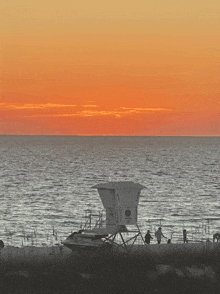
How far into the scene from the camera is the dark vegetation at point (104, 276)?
28.8m

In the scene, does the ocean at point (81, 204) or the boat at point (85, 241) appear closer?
the boat at point (85, 241)

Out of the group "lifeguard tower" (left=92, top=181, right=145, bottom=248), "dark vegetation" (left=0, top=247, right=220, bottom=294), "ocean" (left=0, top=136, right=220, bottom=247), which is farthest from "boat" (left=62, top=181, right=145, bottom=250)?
"ocean" (left=0, top=136, right=220, bottom=247)

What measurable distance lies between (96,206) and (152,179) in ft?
160

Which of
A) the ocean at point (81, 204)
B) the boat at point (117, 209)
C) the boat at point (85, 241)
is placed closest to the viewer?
the boat at point (85, 241)

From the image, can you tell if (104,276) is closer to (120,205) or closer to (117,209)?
(117,209)

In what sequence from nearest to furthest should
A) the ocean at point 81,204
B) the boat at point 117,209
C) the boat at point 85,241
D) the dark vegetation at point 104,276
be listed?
the dark vegetation at point 104,276
the boat at point 85,241
the boat at point 117,209
the ocean at point 81,204

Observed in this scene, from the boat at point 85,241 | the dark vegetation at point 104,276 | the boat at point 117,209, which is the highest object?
the boat at point 117,209

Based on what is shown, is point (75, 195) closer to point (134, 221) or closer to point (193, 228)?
point (193, 228)

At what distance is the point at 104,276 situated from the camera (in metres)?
30.0

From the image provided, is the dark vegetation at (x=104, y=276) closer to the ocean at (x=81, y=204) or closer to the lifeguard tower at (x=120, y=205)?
the lifeguard tower at (x=120, y=205)

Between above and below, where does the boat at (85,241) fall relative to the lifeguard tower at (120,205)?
below

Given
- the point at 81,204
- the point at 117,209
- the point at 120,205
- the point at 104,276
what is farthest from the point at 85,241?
the point at 81,204

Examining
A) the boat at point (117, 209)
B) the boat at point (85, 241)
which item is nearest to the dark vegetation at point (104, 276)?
the boat at point (85, 241)

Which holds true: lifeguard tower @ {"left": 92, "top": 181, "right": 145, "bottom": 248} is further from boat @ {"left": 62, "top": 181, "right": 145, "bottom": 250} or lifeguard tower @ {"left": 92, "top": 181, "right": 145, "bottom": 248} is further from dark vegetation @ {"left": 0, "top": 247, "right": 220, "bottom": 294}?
dark vegetation @ {"left": 0, "top": 247, "right": 220, "bottom": 294}
